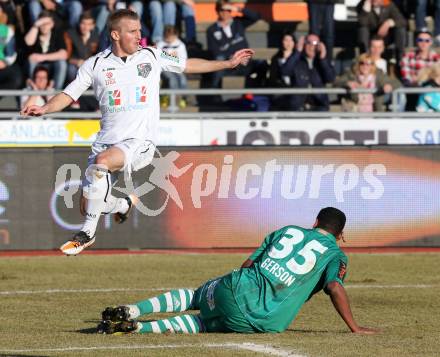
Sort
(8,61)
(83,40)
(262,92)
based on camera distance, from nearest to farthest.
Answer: (262,92) < (8,61) < (83,40)

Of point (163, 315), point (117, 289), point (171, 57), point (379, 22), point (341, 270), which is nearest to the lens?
point (341, 270)

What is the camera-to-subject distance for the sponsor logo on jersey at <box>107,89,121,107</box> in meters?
10.4

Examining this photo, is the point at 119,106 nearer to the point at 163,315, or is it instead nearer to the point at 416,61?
the point at 163,315

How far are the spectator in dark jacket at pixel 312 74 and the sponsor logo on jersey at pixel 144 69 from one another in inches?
450

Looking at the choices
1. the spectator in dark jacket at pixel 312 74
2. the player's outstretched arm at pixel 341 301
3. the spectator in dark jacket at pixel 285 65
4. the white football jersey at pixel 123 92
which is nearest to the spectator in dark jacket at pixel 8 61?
the spectator in dark jacket at pixel 285 65

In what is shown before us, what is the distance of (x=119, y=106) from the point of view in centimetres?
1034

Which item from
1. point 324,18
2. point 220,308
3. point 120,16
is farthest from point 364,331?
point 324,18

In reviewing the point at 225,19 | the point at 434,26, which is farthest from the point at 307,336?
the point at 434,26

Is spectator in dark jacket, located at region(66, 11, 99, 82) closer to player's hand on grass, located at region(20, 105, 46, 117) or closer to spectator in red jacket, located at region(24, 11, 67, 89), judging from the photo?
spectator in red jacket, located at region(24, 11, 67, 89)

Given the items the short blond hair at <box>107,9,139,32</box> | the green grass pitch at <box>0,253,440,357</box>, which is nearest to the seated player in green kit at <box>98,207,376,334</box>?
the green grass pitch at <box>0,253,440,357</box>

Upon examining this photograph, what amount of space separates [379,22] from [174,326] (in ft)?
46.8

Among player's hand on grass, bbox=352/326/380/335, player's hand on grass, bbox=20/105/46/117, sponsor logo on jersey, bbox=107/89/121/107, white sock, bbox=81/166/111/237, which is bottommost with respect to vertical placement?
player's hand on grass, bbox=352/326/380/335

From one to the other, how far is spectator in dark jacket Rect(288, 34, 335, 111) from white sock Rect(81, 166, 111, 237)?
38.8ft

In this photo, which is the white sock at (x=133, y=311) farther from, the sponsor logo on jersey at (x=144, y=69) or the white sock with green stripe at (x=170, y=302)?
the sponsor logo on jersey at (x=144, y=69)
